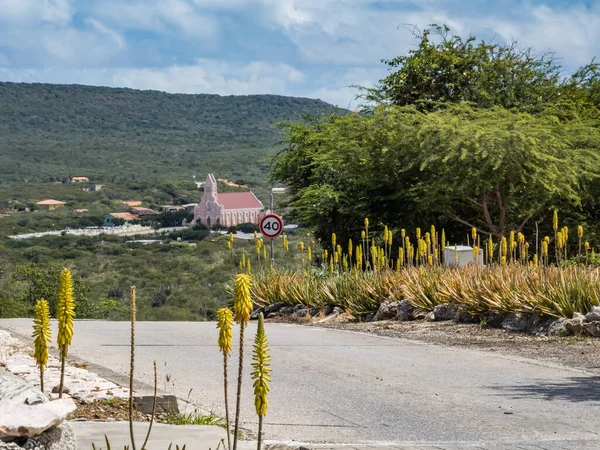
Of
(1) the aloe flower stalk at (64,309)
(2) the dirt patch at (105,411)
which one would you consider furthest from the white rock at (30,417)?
(2) the dirt patch at (105,411)

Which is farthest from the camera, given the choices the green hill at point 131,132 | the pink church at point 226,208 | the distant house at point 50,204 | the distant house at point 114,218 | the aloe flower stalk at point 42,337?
the green hill at point 131,132

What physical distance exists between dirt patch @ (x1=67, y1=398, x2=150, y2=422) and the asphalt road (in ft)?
3.27

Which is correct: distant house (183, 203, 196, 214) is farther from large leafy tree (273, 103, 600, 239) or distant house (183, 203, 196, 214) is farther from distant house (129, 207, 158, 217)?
large leafy tree (273, 103, 600, 239)

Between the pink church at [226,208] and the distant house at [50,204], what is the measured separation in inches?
620

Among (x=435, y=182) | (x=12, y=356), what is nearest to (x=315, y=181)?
(x=435, y=182)

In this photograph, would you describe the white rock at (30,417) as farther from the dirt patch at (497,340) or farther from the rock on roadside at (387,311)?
the rock on roadside at (387,311)

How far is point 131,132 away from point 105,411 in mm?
117646

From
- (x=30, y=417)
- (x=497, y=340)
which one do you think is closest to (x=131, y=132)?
(x=497, y=340)

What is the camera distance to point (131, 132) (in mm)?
123438

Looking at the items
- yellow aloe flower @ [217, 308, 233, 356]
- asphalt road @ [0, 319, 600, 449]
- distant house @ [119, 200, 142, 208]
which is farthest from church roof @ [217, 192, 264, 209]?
yellow aloe flower @ [217, 308, 233, 356]

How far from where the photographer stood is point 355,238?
29.5 meters

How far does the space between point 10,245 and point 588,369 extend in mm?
61835

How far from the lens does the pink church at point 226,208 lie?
230 ft

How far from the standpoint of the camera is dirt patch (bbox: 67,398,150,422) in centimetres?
769
